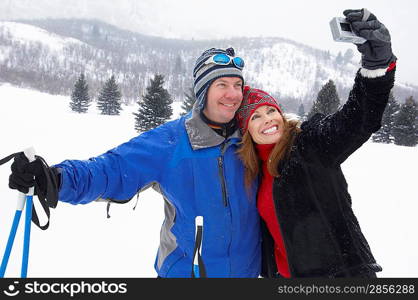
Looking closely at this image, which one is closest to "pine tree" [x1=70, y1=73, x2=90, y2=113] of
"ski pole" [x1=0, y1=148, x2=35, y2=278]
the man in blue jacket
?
the man in blue jacket

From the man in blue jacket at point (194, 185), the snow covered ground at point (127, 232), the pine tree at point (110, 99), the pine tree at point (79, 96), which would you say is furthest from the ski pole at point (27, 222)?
the pine tree at point (110, 99)

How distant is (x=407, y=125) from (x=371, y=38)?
1033 inches

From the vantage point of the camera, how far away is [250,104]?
2057 mm

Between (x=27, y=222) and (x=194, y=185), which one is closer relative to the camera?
(x=27, y=222)

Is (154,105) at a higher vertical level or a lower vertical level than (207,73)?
higher

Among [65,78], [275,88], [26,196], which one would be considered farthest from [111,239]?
[275,88]

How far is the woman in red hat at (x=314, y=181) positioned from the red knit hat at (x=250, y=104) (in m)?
0.06

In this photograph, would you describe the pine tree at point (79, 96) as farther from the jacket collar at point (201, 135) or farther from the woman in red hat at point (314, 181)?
the woman in red hat at point (314, 181)

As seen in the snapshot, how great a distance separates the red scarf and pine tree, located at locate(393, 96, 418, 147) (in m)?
25.6

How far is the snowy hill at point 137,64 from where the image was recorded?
9488cm

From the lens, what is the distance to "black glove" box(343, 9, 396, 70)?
53.9 inches

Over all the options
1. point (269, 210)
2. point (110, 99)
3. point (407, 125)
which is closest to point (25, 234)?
point (269, 210)

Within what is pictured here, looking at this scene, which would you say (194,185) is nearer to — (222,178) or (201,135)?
(222,178)

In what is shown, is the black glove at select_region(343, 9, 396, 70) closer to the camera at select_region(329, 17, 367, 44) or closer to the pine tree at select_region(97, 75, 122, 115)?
the camera at select_region(329, 17, 367, 44)
